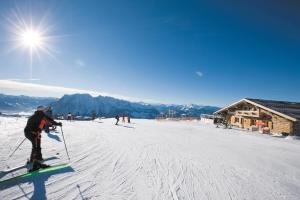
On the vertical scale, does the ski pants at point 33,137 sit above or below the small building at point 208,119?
below

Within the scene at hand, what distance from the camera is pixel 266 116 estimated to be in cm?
2672

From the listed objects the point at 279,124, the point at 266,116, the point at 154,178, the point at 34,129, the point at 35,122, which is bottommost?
the point at 154,178

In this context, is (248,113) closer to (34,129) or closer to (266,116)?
(266,116)

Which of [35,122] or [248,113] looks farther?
[248,113]

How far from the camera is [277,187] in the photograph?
21.2 feet

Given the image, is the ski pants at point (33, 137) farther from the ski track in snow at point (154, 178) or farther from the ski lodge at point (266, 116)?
the ski lodge at point (266, 116)

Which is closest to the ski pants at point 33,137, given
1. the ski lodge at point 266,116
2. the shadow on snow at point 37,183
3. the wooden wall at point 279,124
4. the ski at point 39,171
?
the ski at point 39,171

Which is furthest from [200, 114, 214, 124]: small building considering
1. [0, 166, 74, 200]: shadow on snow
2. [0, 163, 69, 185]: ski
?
[0, 166, 74, 200]: shadow on snow

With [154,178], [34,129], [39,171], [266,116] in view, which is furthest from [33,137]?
[266,116]

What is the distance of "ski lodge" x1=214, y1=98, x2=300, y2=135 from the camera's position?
22.2 m

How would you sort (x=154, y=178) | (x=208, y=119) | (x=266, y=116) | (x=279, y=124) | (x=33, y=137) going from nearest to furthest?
Result: 1. (x=154, y=178)
2. (x=33, y=137)
3. (x=279, y=124)
4. (x=266, y=116)
5. (x=208, y=119)

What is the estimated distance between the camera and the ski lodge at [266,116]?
22172 millimetres

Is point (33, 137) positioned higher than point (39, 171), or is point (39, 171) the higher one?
point (33, 137)

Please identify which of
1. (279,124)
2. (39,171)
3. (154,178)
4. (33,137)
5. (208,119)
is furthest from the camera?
(208,119)
